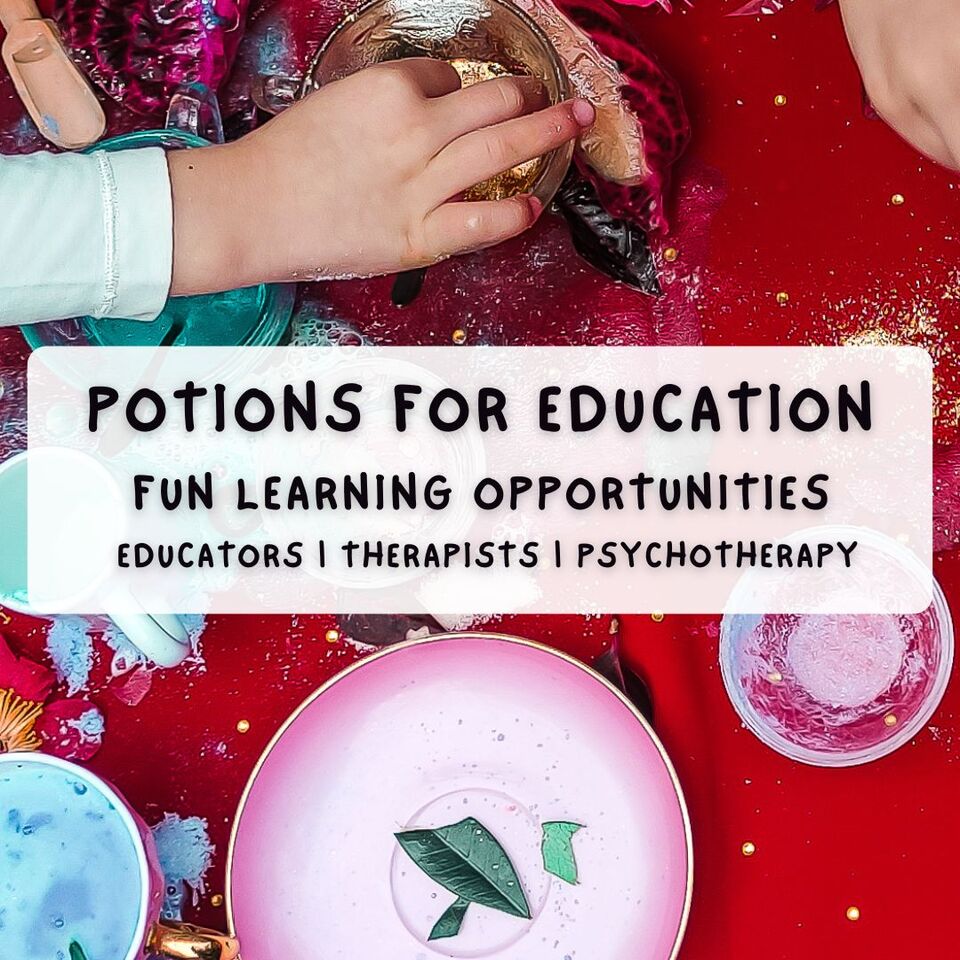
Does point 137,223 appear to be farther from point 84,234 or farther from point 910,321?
point 910,321

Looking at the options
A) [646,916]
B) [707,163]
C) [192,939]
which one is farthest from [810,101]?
[192,939]

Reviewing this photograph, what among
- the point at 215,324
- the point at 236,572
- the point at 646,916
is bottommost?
the point at 646,916

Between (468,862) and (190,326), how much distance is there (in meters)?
0.32

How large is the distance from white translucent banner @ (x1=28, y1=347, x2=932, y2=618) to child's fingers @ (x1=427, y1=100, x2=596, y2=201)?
0.11 m

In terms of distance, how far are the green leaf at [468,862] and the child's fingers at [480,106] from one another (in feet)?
1.18

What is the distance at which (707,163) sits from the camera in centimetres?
66

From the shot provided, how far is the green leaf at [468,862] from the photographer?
0.62m

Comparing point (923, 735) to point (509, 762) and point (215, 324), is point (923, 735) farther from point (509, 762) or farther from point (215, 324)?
point (215, 324)

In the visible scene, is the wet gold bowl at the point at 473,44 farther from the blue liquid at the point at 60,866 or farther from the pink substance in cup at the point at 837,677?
the blue liquid at the point at 60,866

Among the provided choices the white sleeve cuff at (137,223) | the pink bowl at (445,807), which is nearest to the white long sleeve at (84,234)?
the white sleeve cuff at (137,223)

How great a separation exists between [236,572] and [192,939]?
7.5 inches

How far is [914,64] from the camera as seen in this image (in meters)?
0.55

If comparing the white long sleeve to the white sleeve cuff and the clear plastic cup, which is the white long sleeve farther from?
the clear plastic cup

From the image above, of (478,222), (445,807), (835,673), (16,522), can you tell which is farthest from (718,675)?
(16,522)
